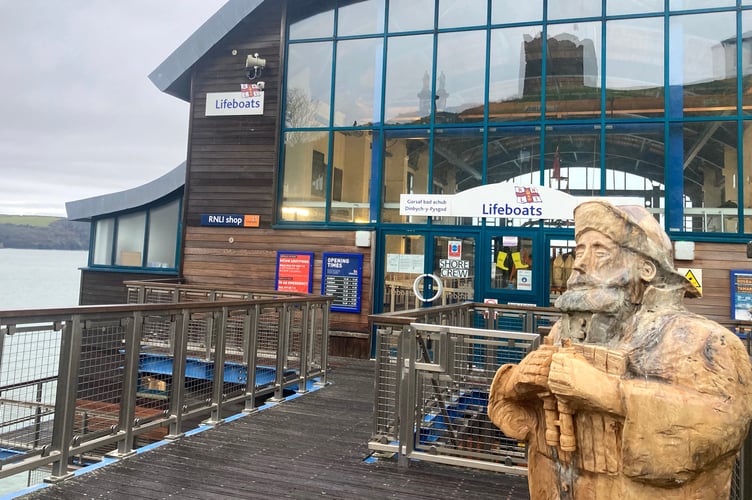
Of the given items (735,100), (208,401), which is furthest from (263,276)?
(735,100)

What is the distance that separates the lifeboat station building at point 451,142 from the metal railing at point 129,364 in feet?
8.48

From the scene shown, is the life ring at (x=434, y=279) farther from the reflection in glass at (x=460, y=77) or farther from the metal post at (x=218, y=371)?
the metal post at (x=218, y=371)

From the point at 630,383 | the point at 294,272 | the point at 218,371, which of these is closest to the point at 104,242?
the point at 294,272

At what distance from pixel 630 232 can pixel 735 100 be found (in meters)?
7.64

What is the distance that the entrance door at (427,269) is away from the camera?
878cm

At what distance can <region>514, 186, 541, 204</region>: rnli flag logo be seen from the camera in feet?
26.1

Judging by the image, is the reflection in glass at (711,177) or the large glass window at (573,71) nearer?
the reflection in glass at (711,177)

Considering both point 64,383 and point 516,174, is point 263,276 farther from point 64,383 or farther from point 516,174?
point 64,383

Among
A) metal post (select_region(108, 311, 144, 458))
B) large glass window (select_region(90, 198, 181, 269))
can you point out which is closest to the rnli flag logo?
metal post (select_region(108, 311, 144, 458))

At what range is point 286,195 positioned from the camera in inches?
384

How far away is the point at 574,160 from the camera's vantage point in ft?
27.9

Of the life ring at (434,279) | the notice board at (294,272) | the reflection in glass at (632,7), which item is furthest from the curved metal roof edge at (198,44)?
the reflection in glass at (632,7)

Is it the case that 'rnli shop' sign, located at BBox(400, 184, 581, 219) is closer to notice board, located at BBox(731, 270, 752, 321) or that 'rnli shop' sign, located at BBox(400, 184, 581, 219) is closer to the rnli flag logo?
the rnli flag logo

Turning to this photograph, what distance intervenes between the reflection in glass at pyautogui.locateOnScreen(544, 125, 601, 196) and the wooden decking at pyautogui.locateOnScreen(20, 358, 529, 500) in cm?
518
